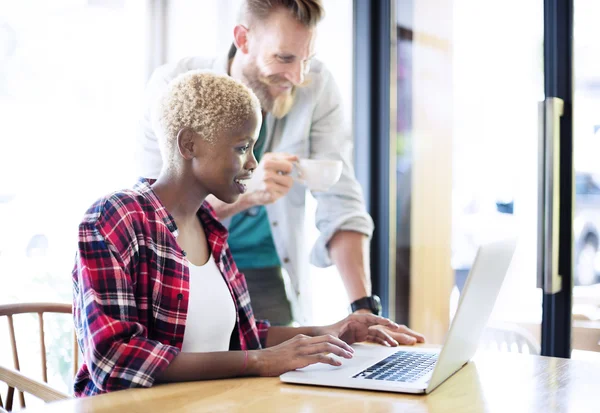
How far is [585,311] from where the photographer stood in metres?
2.02

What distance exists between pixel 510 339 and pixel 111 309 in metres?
1.48

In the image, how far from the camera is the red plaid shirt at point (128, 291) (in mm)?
1117

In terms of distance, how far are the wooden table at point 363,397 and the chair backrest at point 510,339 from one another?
0.96 meters

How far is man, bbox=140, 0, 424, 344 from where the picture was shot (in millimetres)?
2154

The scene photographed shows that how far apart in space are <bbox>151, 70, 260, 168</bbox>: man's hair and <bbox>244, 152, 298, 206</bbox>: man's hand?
65cm

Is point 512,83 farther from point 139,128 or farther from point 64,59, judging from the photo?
point 64,59

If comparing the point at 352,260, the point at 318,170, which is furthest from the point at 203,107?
the point at 352,260

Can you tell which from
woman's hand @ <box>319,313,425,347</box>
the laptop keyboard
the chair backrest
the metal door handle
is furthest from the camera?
the chair backrest

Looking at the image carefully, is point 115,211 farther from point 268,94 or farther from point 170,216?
point 268,94

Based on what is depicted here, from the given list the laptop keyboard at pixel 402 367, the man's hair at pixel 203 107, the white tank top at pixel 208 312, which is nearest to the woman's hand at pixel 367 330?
the laptop keyboard at pixel 402 367

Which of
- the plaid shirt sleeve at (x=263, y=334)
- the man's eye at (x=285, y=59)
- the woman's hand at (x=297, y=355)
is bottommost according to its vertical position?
the plaid shirt sleeve at (x=263, y=334)

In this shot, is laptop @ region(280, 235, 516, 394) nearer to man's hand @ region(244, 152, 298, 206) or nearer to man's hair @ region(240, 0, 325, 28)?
man's hand @ region(244, 152, 298, 206)

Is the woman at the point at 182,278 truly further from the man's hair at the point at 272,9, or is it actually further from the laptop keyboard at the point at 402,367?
the man's hair at the point at 272,9

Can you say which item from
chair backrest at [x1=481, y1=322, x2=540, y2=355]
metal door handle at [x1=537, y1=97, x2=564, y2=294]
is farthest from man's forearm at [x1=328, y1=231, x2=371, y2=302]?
metal door handle at [x1=537, y1=97, x2=564, y2=294]
